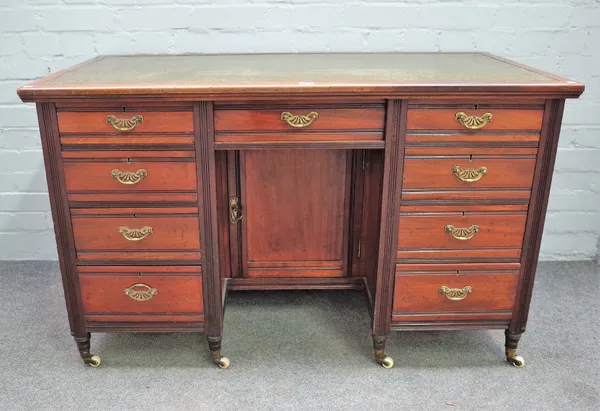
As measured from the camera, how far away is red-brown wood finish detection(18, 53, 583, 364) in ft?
4.86

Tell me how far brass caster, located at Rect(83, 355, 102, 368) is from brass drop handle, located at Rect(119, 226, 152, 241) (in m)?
0.45

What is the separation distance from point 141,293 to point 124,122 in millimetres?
529

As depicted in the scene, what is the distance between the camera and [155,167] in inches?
61.1

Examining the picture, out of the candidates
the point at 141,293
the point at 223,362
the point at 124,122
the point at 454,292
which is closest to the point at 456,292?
the point at 454,292

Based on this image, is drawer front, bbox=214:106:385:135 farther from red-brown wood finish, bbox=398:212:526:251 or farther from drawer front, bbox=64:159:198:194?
red-brown wood finish, bbox=398:212:526:251

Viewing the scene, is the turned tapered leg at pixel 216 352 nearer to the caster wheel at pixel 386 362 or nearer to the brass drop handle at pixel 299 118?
the caster wheel at pixel 386 362

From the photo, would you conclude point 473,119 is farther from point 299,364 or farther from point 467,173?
point 299,364

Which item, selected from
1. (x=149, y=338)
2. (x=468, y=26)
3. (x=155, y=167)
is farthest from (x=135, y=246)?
(x=468, y=26)

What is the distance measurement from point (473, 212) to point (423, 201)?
0.50 feet

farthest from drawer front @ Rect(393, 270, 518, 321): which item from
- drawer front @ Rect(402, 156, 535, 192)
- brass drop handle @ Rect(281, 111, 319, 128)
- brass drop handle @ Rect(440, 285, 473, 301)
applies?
brass drop handle @ Rect(281, 111, 319, 128)

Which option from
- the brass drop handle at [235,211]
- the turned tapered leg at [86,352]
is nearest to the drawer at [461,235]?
the brass drop handle at [235,211]

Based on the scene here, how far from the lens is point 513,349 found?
179cm

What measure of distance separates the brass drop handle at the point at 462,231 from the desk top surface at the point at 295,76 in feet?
1.33

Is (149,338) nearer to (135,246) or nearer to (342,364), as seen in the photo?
(135,246)
